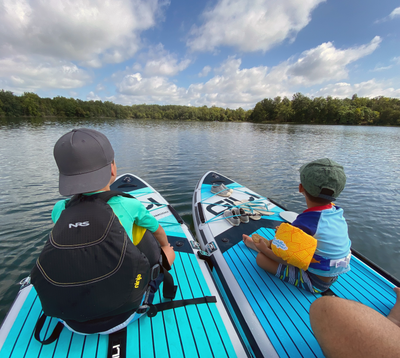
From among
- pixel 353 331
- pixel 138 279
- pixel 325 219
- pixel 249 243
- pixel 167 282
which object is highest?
pixel 325 219

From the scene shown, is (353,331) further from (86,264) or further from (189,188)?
(189,188)

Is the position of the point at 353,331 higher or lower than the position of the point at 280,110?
lower

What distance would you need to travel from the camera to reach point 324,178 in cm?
185

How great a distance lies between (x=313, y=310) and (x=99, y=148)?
6.99 feet

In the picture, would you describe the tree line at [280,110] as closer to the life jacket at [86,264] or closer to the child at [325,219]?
the life jacket at [86,264]

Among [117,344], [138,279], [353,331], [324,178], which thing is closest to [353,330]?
[353,331]

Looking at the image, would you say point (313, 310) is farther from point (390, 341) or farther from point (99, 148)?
point (99, 148)

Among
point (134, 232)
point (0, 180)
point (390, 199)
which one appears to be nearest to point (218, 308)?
point (134, 232)

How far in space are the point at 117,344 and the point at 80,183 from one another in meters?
1.56

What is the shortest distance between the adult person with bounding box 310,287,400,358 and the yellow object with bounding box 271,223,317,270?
507 mm

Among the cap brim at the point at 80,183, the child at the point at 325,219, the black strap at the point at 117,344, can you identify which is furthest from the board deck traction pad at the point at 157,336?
the cap brim at the point at 80,183

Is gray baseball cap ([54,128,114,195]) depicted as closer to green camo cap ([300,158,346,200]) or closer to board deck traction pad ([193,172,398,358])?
green camo cap ([300,158,346,200])

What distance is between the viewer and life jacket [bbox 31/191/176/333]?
3.90 feet

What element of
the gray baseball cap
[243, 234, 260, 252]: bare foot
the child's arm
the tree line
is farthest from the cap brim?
the tree line
